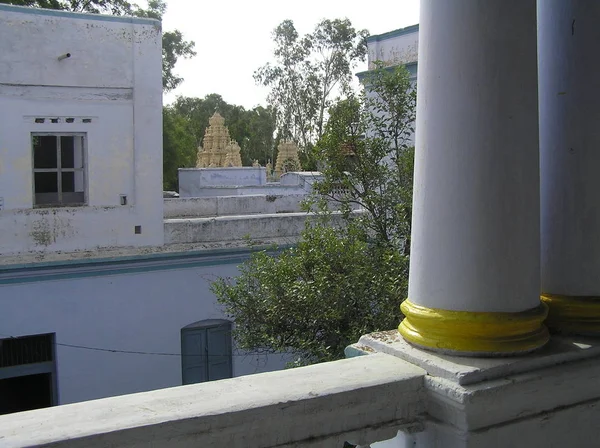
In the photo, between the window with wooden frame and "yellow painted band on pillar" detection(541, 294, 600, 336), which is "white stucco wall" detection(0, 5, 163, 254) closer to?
the window with wooden frame

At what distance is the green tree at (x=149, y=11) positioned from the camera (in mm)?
16297

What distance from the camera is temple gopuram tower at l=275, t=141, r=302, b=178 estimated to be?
26656 mm

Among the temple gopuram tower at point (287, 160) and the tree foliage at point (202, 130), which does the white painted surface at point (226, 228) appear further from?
the temple gopuram tower at point (287, 160)

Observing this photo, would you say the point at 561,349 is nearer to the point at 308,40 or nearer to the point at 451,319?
the point at 451,319

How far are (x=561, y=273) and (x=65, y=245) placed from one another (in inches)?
324

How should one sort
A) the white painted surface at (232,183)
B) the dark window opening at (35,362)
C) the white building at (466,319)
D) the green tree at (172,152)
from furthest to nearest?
the green tree at (172,152) → the white painted surface at (232,183) → the dark window opening at (35,362) → the white building at (466,319)

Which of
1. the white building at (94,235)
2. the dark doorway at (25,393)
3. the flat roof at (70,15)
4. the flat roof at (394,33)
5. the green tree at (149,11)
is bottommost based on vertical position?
the dark doorway at (25,393)

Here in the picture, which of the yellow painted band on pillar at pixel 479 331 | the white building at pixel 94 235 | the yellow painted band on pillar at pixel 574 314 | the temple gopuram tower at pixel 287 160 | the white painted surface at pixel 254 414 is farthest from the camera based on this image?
the temple gopuram tower at pixel 287 160

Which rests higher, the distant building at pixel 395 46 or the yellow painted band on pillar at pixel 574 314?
the distant building at pixel 395 46

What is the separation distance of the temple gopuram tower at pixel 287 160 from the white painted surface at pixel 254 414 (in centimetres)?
2484

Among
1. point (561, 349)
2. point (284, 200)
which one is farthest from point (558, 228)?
point (284, 200)

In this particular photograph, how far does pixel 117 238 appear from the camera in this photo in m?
9.80

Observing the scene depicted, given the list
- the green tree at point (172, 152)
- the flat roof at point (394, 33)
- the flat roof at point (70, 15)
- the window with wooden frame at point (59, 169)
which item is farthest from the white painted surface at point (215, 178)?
the flat roof at point (70, 15)

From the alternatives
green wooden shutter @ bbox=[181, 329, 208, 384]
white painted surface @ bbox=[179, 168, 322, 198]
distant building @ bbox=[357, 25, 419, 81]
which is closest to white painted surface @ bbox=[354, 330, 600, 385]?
green wooden shutter @ bbox=[181, 329, 208, 384]
